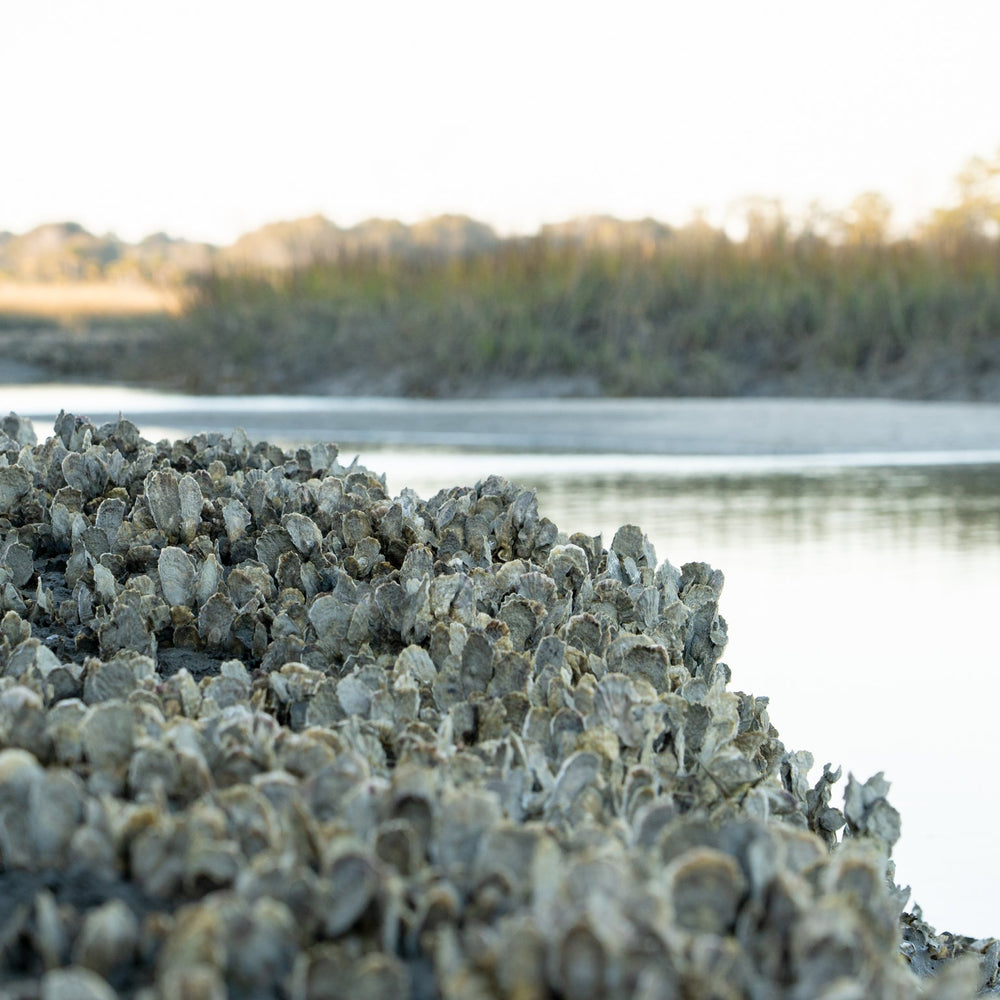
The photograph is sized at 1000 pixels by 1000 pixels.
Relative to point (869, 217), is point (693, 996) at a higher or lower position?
lower

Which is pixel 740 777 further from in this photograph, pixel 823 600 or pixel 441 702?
pixel 823 600

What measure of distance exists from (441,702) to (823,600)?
3.17 m

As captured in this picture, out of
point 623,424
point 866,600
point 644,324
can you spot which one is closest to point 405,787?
point 866,600

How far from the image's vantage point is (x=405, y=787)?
137cm

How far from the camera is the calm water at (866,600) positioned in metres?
2.99

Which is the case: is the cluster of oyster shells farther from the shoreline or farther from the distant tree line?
the distant tree line

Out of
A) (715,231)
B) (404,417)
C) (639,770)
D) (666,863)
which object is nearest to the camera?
(666,863)

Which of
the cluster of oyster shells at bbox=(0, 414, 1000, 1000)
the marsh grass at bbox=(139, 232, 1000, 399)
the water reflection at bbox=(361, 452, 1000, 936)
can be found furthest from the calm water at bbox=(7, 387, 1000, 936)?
the marsh grass at bbox=(139, 232, 1000, 399)

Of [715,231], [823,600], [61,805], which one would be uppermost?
[715,231]

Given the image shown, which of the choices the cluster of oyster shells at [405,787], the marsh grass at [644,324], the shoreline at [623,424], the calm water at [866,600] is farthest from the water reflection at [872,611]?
the marsh grass at [644,324]

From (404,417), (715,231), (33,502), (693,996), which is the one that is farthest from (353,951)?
(715,231)

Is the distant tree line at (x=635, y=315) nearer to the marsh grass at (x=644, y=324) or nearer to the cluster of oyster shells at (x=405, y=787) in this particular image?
the marsh grass at (x=644, y=324)

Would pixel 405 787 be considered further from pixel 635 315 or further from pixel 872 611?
pixel 635 315

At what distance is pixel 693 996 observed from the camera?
1.08m
